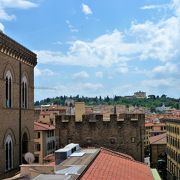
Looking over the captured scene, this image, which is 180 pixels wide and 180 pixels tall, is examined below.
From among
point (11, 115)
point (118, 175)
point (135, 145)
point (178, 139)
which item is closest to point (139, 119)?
point (135, 145)

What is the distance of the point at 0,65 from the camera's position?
2380cm

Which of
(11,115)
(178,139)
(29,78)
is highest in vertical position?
(29,78)

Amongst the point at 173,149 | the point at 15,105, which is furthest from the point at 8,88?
the point at 173,149

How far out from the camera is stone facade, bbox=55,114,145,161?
3706 cm

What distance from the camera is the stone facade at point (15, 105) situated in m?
24.2

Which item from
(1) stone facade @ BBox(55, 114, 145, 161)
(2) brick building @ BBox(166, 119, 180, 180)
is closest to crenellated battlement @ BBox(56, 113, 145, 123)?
(1) stone facade @ BBox(55, 114, 145, 161)

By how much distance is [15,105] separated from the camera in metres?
26.5

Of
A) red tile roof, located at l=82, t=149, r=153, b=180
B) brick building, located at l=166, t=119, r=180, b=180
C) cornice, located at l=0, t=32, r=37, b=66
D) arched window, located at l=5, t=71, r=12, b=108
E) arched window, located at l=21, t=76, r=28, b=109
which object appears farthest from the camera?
brick building, located at l=166, t=119, r=180, b=180

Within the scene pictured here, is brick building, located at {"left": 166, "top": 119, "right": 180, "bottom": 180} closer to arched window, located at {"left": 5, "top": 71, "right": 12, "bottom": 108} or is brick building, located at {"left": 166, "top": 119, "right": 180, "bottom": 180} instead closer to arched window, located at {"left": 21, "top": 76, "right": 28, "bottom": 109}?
arched window, located at {"left": 21, "top": 76, "right": 28, "bottom": 109}

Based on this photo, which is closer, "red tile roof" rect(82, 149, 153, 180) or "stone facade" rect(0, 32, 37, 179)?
"red tile roof" rect(82, 149, 153, 180)

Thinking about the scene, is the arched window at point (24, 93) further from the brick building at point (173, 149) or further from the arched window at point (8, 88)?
the brick building at point (173, 149)

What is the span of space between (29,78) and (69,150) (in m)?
6.37

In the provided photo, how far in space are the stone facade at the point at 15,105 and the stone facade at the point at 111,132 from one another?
7.57 metres

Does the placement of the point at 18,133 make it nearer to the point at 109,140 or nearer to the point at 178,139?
the point at 109,140
